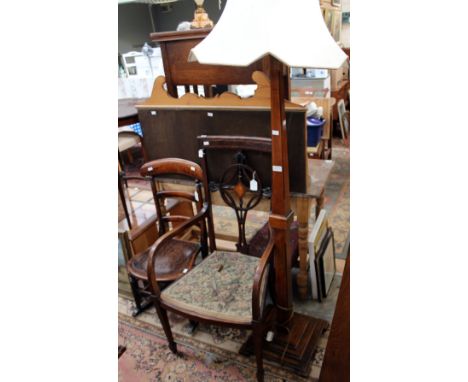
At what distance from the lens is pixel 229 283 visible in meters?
1.52

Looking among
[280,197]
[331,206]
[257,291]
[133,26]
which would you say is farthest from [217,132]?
[133,26]

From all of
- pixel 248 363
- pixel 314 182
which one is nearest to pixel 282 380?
pixel 248 363

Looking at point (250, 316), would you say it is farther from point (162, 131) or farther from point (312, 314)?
point (162, 131)

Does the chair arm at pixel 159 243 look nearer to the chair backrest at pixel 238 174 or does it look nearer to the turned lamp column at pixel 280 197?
the chair backrest at pixel 238 174

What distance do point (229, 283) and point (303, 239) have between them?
0.51m

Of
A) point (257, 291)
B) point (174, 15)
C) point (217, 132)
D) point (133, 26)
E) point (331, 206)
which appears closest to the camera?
point (257, 291)

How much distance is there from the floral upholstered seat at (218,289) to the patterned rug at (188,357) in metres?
0.35

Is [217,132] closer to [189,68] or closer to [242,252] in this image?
[189,68]

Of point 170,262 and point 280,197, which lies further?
point 170,262

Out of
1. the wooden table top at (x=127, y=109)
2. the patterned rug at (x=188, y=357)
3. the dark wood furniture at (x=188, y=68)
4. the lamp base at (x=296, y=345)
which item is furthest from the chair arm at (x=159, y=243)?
the wooden table top at (x=127, y=109)

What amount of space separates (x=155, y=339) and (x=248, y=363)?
0.51 m

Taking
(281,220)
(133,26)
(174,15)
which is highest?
(174,15)

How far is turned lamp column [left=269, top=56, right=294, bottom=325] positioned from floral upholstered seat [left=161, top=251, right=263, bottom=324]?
0.53 feet

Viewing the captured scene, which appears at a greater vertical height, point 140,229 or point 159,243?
point 159,243
